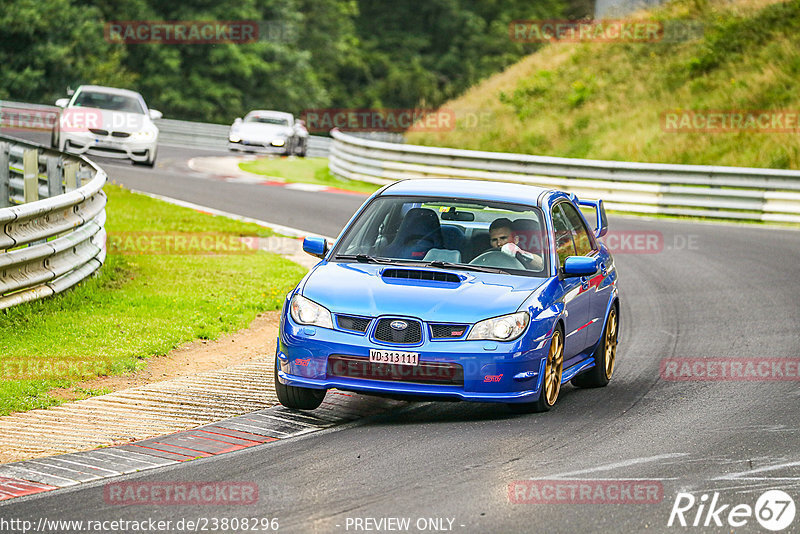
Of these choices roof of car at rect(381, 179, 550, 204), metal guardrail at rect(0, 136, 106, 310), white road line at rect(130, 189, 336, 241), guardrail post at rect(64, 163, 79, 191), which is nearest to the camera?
roof of car at rect(381, 179, 550, 204)

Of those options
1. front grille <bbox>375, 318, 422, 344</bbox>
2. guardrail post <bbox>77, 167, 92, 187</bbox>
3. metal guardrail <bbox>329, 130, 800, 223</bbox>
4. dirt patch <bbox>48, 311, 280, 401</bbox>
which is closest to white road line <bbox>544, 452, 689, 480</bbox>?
front grille <bbox>375, 318, 422, 344</bbox>

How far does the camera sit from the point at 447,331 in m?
7.86

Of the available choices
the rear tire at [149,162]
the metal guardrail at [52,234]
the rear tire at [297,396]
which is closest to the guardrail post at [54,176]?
the metal guardrail at [52,234]

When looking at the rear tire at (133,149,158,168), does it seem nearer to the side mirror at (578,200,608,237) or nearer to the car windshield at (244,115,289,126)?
the car windshield at (244,115,289,126)

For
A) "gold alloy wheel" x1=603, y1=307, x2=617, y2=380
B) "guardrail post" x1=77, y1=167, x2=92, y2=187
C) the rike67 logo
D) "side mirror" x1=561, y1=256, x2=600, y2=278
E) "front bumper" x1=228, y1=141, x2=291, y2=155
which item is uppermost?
"side mirror" x1=561, y1=256, x2=600, y2=278

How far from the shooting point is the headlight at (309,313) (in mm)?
8008

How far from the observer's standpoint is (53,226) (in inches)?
450

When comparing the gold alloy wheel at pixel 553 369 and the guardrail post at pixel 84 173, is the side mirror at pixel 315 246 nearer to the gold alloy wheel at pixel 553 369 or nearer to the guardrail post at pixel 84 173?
the gold alloy wheel at pixel 553 369

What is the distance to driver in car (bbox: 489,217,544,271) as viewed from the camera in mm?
8852

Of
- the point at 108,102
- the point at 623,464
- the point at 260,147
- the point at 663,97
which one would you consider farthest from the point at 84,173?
the point at 260,147

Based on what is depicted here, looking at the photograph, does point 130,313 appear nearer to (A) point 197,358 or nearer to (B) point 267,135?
(A) point 197,358

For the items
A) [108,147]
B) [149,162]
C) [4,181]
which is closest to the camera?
[4,181]

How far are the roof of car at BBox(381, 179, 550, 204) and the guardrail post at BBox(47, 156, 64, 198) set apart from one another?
626 centimetres

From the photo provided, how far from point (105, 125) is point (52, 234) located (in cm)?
1574
